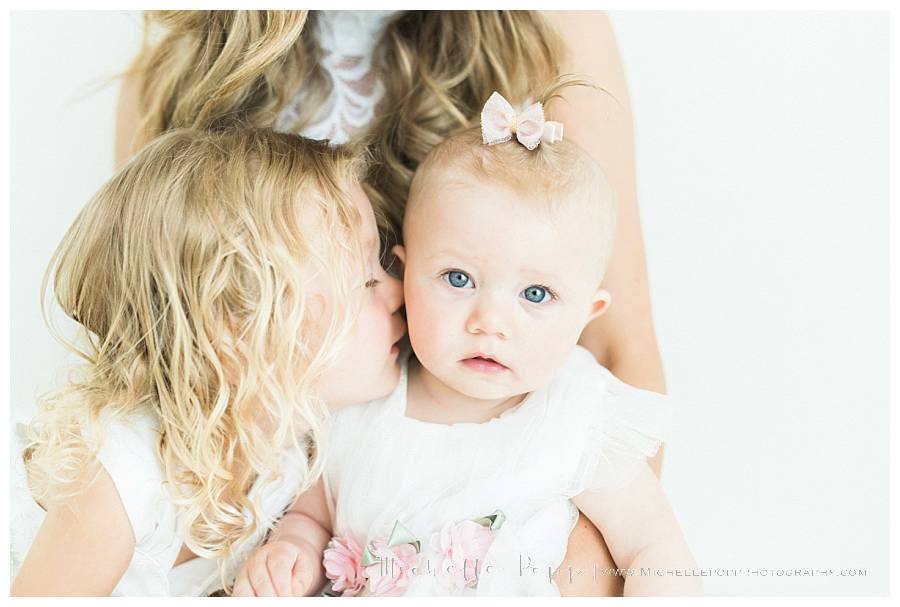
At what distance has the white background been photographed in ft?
6.11

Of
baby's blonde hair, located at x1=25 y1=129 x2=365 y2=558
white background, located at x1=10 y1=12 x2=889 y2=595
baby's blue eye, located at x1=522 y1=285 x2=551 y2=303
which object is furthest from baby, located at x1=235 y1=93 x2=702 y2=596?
white background, located at x1=10 y1=12 x2=889 y2=595

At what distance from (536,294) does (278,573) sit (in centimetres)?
52

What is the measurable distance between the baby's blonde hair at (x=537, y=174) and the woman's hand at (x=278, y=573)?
1.72 feet

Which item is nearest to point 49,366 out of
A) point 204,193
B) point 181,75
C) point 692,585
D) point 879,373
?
point 181,75

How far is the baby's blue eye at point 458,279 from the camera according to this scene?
1.24 m

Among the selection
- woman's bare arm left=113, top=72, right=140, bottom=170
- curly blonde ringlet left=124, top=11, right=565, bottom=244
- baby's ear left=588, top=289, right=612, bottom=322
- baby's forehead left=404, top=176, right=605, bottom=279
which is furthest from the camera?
woman's bare arm left=113, top=72, right=140, bottom=170

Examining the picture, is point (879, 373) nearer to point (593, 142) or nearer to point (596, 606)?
point (593, 142)

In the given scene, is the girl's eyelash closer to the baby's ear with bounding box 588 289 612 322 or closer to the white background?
the baby's ear with bounding box 588 289 612 322

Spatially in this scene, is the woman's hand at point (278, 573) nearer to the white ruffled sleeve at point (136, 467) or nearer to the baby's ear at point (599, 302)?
the white ruffled sleeve at point (136, 467)

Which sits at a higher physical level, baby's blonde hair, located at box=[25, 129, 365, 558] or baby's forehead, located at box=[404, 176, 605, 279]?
baby's forehead, located at box=[404, 176, 605, 279]

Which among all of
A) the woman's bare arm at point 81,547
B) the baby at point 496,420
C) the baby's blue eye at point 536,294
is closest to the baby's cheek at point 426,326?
the baby at point 496,420

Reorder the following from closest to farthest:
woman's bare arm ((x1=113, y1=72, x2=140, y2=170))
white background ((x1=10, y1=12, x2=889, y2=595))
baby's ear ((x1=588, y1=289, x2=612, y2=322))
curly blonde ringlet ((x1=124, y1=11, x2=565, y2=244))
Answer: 1. baby's ear ((x1=588, y1=289, x2=612, y2=322))
2. curly blonde ringlet ((x1=124, y1=11, x2=565, y2=244))
3. woman's bare arm ((x1=113, y1=72, x2=140, y2=170))
4. white background ((x1=10, y1=12, x2=889, y2=595))

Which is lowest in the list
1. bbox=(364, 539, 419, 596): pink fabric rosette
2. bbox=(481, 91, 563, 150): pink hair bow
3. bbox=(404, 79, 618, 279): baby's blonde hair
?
bbox=(364, 539, 419, 596): pink fabric rosette

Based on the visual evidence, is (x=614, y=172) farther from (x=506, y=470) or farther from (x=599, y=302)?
(x=506, y=470)
